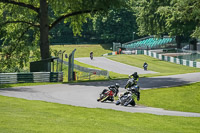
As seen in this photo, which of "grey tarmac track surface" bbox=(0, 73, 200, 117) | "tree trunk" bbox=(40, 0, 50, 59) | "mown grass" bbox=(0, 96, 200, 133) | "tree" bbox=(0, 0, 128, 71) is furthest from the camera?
"tree trunk" bbox=(40, 0, 50, 59)

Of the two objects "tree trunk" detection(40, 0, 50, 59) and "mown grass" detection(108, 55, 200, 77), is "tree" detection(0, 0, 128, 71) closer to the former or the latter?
"tree trunk" detection(40, 0, 50, 59)

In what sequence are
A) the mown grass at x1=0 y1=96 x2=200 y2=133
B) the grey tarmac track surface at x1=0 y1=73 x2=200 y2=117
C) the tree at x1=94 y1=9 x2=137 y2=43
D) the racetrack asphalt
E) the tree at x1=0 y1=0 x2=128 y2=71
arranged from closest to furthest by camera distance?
the mown grass at x1=0 y1=96 x2=200 y2=133, the racetrack asphalt, the grey tarmac track surface at x1=0 y1=73 x2=200 y2=117, the tree at x1=0 y1=0 x2=128 y2=71, the tree at x1=94 y1=9 x2=137 y2=43

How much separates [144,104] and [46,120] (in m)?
11.3

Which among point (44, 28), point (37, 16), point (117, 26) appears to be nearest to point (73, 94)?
point (44, 28)

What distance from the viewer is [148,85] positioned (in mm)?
32719

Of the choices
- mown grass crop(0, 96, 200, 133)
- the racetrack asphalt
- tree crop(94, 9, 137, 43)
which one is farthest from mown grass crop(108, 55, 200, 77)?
mown grass crop(0, 96, 200, 133)

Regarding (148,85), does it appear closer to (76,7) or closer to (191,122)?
(76,7)

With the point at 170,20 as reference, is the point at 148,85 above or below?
below

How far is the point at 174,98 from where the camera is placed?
84.8ft

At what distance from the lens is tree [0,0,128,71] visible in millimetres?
37438

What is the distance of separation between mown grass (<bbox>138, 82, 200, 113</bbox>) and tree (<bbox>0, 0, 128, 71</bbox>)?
11.4m

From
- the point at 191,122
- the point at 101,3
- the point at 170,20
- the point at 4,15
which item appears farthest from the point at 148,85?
the point at 170,20

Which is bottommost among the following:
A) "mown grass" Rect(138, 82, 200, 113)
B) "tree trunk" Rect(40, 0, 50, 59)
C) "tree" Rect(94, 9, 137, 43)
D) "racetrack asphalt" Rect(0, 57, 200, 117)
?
"mown grass" Rect(138, 82, 200, 113)

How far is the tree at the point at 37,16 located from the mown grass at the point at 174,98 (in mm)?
11408
